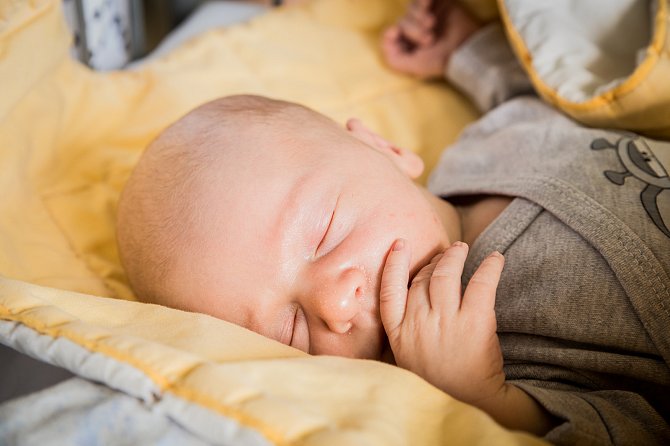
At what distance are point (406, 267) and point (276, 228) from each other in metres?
0.16

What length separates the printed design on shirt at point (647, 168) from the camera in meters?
0.86

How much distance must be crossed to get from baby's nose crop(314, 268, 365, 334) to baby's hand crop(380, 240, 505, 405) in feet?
0.11

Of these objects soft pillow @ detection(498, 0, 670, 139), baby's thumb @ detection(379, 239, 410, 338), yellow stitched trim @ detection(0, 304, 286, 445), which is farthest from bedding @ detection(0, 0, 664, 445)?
soft pillow @ detection(498, 0, 670, 139)

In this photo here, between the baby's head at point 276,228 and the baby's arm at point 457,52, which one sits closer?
the baby's head at point 276,228

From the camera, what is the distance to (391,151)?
101cm

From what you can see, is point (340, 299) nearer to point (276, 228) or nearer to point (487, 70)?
point (276, 228)

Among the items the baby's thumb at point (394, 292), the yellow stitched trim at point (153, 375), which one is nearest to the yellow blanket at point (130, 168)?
the yellow stitched trim at point (153, 375)

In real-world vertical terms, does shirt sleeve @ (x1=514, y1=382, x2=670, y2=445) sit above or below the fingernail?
below

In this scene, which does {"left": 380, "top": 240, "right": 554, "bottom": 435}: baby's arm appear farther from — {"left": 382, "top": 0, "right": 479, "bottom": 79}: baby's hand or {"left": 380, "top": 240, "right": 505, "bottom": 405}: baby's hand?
A: {"left": 382, "top": 0, "right": 479, "bottom": 79}: baby's hand

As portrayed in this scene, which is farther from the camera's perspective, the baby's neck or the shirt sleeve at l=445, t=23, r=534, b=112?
the shirt sleeve at l=445, t=23, r=534, b=112

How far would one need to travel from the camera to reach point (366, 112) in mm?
1394

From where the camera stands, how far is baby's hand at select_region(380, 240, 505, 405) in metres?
0.70

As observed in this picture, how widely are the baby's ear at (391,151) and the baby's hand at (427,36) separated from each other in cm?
50

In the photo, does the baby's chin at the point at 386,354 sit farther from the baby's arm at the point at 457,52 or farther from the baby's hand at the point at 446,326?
the baby's arm at the point at 457,52
